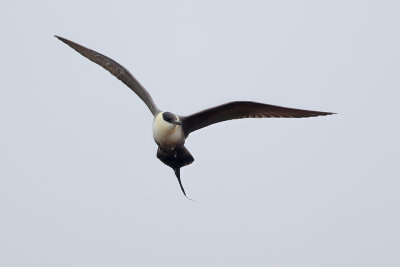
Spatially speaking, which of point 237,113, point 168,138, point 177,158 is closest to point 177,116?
point 168,138

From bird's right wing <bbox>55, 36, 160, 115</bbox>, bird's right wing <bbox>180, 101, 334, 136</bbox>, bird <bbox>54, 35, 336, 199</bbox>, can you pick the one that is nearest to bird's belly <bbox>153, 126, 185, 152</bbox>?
bird <bbox>54, 35, 336, 199</bbox>

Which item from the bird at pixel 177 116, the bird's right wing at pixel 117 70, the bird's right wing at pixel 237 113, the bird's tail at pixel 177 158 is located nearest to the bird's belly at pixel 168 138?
the bird at pixel 177 116

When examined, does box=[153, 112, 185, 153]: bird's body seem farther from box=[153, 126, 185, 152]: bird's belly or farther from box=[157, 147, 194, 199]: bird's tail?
box=[157, 147, 194, 199]: bird's tail

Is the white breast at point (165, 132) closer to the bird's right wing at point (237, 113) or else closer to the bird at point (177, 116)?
the bird at point (177, 116)

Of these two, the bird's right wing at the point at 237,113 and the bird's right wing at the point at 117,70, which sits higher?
the bird's right wing at the point at 117,70

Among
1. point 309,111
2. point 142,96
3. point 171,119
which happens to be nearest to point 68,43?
point 142,96

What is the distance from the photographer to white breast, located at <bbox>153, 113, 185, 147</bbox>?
47.0 feet

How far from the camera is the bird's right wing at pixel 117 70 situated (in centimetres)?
1527

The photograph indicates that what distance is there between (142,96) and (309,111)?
3578 millimetres

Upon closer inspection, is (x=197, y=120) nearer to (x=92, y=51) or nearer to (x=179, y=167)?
(x=179, y=167)

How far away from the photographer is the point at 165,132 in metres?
14.4

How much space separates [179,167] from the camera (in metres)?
15.2

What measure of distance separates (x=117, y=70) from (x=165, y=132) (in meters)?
1.92

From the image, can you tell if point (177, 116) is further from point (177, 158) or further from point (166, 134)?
point (177, 158)
